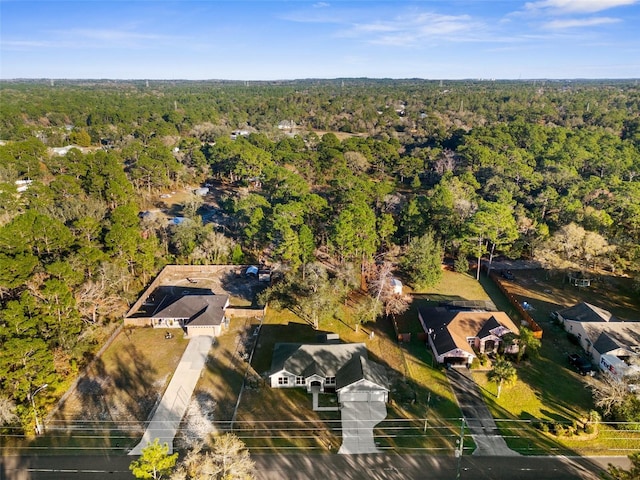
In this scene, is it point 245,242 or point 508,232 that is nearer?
point 508,232

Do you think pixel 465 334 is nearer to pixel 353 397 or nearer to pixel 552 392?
pixel 552 392

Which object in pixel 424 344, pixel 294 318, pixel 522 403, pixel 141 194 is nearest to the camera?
pixel 522 403

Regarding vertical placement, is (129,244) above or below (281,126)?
below

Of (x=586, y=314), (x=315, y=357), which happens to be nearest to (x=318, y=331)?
(x=315, y=357)

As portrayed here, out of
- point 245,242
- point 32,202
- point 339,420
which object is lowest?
point 339,420

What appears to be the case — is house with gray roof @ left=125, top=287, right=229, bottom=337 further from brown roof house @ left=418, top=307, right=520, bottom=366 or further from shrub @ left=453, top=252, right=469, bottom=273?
shrub @ left=453, top=252, right=469, bottom=273

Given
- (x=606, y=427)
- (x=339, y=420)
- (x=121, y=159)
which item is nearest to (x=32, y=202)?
(x=121, y=159)

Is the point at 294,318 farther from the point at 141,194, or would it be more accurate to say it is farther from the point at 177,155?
the point at 177,155

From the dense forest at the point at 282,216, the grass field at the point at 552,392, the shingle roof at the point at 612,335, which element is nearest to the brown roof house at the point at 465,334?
the grass field at the point at 552,392
